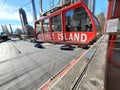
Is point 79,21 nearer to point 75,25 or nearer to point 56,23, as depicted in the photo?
point 75,25

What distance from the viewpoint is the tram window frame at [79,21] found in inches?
111

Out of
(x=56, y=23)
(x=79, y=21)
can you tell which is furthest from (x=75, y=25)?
(x=56, y=23)

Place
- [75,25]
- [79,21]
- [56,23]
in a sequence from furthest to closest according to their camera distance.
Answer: [56,23] → [75,25] → [79,21]

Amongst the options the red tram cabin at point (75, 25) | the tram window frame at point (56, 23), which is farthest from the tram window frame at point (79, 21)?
the tram window frame at point (56, 23)

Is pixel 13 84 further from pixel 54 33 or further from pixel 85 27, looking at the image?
pixel 54 33

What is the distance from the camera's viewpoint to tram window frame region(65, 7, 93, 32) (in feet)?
9.21

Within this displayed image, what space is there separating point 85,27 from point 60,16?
1.30 meters

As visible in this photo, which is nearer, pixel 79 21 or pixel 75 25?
pixel 79 21

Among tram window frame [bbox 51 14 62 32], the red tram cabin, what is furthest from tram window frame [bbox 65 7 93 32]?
tram window frame [bbox 51 14 62 32]

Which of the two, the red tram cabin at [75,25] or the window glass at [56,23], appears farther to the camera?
the window glass at [56,23]

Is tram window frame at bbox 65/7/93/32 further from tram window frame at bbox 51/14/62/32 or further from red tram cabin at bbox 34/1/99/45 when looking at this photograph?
tram window frame at bbox 51/14/62/32

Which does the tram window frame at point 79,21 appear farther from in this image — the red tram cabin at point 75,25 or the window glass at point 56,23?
the window glass at point 56,23

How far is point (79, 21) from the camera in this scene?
2961mm

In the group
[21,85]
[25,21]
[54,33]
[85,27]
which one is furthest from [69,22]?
[25,21]
